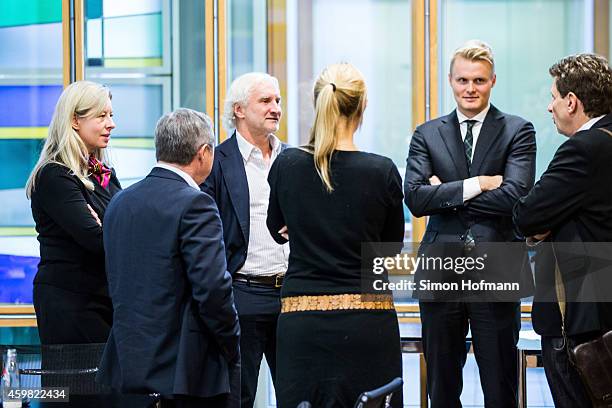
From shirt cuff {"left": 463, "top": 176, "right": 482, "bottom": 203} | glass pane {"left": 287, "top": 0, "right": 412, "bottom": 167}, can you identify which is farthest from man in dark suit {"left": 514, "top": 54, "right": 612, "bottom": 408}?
glass pane {"left": 287, "top": 0, "right": 412, "bottom": 167}

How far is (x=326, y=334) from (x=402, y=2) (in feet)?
11.6

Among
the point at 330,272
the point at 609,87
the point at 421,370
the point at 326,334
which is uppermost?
the point at 609,87

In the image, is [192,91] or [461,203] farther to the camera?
[192,91]

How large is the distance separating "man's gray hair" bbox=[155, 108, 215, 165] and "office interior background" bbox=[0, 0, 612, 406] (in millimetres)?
2614

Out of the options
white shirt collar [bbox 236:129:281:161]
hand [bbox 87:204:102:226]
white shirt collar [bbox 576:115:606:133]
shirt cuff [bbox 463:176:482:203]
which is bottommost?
hand [bbox 87:204:102:226]

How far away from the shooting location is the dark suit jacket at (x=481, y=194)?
14.5 ft

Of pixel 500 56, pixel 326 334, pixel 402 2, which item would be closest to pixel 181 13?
pixel 402 2

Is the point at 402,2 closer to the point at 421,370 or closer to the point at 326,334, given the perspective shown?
the point at 421,370

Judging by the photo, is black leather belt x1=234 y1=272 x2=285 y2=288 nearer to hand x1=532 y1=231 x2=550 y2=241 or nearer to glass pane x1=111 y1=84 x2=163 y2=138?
hand x1=532 y1=231 x2=550 y2=241

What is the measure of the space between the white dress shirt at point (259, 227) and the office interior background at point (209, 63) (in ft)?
5.24

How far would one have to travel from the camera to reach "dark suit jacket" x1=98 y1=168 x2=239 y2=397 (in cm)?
336

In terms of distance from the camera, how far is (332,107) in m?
3.47

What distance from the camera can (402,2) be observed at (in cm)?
647

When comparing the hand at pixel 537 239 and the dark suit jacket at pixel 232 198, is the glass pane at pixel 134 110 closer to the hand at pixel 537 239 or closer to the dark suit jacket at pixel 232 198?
the dark suit jacket at pixel 232 198
